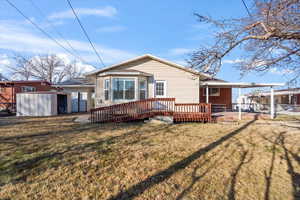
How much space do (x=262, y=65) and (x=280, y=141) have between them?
9.99 ft

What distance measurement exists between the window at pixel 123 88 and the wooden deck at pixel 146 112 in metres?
1.44

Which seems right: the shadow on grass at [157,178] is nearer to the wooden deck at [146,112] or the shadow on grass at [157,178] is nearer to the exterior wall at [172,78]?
the wooden deck at [146,112]

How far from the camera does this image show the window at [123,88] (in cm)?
1091

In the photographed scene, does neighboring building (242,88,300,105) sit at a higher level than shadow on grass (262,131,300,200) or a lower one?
higher

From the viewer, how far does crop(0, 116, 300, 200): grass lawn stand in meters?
2.91

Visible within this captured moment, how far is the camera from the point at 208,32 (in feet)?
20.1

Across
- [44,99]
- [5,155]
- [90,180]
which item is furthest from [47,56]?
[90,180]

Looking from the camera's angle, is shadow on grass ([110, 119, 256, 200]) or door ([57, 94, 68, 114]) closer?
shadow on grass ([110, 119, 256, 200])

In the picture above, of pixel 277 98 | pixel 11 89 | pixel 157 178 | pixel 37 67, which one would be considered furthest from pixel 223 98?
pixel 37 67

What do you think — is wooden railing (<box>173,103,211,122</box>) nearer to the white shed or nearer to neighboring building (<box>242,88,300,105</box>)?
the white shed

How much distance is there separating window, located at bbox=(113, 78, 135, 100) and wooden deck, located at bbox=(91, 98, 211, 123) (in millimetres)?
1437

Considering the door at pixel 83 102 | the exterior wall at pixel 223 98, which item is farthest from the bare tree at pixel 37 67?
the exterior wall at pixel 223 98

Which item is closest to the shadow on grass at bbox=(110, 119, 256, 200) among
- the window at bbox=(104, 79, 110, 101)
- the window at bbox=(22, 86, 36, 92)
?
the window at bbox=(104, 79, 110, 101)

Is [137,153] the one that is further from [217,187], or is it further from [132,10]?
[132,10]
